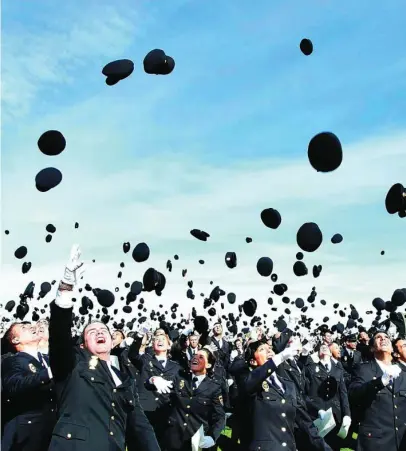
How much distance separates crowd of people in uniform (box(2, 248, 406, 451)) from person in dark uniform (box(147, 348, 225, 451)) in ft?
0.05

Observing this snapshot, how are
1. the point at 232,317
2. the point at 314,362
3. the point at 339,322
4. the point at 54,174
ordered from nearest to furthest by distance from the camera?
the point at 54,174
the point at 314,362
the point at 339,322
the point at 232,317

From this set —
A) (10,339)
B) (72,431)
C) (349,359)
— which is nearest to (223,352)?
(349,359)

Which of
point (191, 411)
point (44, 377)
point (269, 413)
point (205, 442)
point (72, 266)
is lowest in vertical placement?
point (205, 442)

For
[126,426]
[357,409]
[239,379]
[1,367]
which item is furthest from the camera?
[357,409]

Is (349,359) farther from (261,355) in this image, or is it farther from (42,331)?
(42,331)

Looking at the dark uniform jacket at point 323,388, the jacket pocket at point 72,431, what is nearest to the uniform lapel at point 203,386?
the dark uniform jacket at point 323,388

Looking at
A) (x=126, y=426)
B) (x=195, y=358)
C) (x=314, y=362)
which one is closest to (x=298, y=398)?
(x=195, y=358)

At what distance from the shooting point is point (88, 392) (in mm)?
5555

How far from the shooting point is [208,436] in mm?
9688

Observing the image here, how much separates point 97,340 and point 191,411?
432cm

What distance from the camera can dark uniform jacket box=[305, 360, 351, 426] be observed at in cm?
1281

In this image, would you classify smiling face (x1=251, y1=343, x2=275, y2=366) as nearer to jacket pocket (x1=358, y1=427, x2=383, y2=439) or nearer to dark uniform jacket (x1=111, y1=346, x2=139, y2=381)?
dark uniform jacket (x1=111, y1=346, x2=139, y2=381)

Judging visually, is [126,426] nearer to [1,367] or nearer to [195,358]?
[1,367]

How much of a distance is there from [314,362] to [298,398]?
5.59 m
